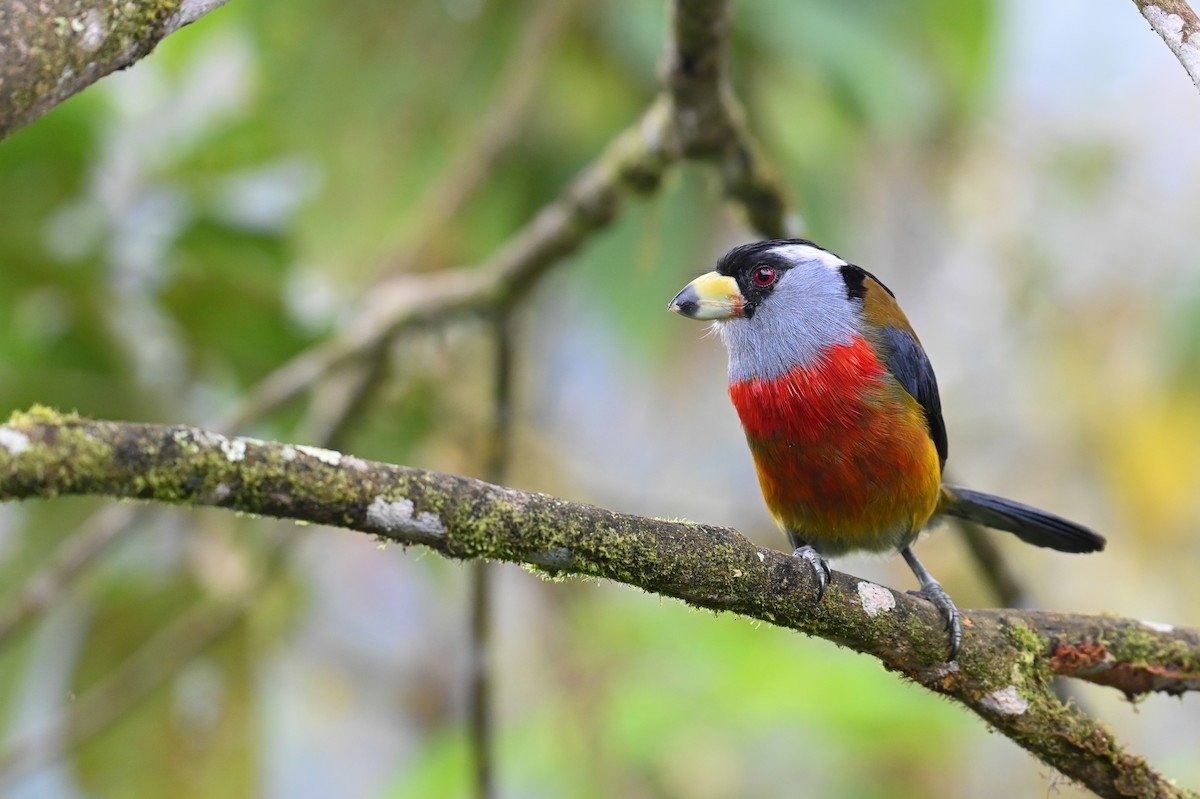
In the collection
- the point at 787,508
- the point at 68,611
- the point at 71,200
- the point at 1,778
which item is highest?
the point at 71,200

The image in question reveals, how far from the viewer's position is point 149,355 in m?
4.09

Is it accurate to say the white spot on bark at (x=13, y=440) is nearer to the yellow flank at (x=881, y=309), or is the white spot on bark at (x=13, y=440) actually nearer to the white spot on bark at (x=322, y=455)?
the white spot on bark at (x=322, y=455)

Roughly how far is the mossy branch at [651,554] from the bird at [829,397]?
0.37 metres

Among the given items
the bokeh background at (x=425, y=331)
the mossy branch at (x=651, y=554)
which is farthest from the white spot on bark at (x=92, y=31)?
the bokeh background at (x=425, y=331)

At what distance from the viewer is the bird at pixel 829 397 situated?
2482 mm

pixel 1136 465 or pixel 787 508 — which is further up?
pixel 1136 465

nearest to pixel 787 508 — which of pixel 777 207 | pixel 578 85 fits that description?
pixel 777 207

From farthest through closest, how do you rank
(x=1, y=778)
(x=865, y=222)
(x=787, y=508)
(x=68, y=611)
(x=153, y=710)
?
(x=865, y=222)
(x=68, y=611)
(x=153, y=710)
(x=1, y=778)
(x=787, y=508)

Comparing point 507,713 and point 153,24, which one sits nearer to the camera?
point 153,24

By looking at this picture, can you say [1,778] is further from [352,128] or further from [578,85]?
[578,85]

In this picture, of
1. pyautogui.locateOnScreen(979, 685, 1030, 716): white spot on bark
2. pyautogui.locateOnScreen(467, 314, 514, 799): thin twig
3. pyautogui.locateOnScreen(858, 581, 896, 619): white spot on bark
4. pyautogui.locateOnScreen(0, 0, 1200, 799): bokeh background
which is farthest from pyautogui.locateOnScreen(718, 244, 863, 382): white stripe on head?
pyautogui.locateOnScreen(467, 314, 514, 799): thin twig

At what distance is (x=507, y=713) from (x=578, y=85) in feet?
11.7

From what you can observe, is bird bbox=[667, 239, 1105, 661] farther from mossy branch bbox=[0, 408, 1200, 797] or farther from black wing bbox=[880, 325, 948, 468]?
mossy branch bbox=[0, 408, 1200, 797]

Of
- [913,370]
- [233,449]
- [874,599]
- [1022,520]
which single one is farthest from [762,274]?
[233,449]
